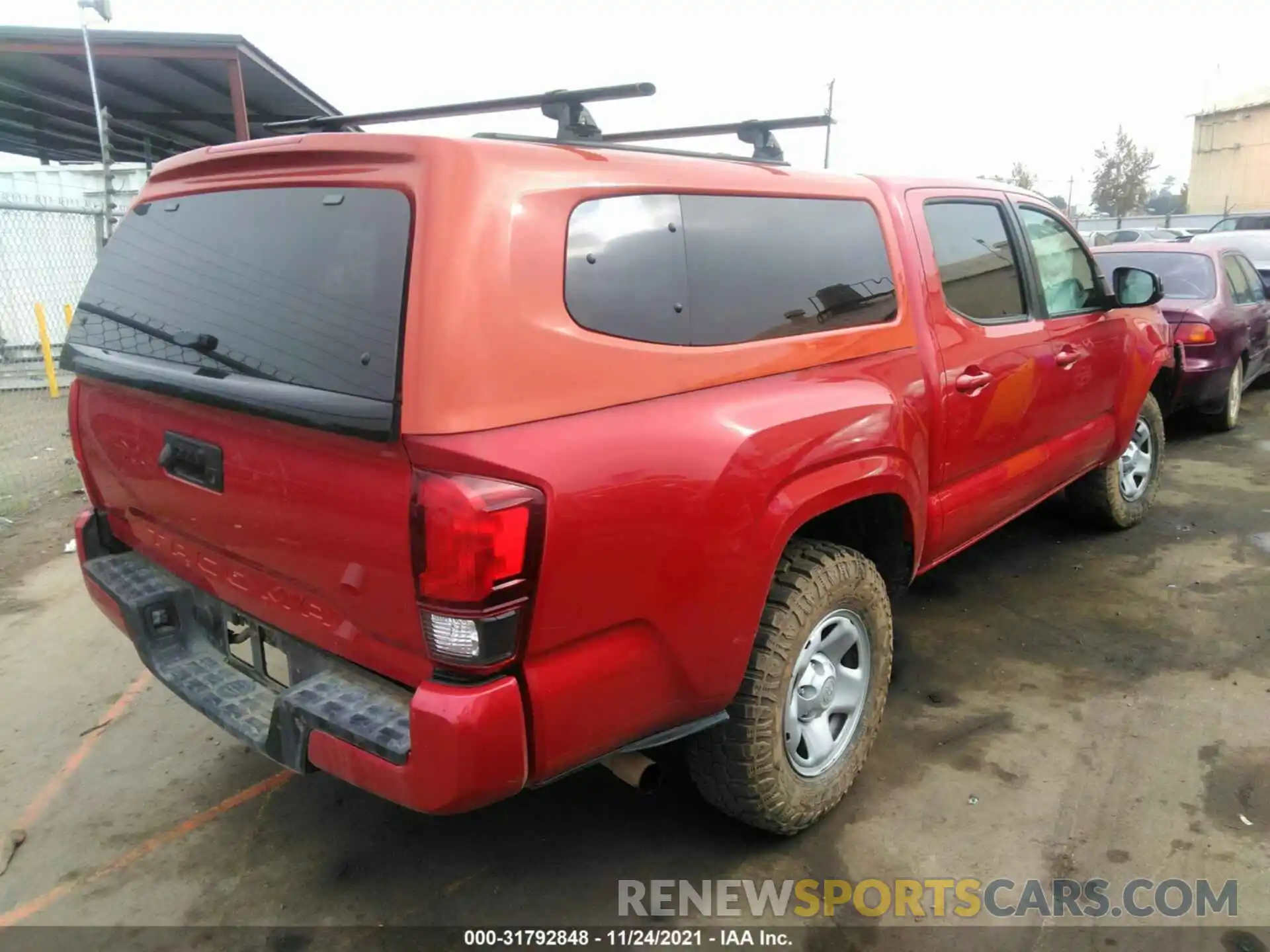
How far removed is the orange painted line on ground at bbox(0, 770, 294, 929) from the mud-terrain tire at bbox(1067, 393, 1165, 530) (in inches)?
170

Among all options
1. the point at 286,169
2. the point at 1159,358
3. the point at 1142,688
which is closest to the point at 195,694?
the point at 286,169

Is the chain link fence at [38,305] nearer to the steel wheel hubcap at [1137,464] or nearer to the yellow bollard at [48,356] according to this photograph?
the yellow bollard at [48,356]

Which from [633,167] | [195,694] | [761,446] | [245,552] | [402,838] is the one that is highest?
[633,167]

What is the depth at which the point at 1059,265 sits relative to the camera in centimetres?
411

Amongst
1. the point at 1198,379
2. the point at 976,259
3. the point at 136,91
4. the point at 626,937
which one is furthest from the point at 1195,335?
the point at 136,91

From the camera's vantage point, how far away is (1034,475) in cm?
389

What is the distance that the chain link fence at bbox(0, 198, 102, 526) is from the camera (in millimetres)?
8258

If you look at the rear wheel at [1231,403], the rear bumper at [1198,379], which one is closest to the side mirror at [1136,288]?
the rear bumper at [1198,379]

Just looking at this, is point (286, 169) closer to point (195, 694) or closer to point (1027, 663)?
point (195, 694)

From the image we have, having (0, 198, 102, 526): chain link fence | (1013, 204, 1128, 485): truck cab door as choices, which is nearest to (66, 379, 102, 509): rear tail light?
(1013, 204, 1128, 485): truck cab door

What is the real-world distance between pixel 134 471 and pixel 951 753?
2.81 m

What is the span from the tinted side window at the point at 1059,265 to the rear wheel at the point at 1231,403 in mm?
3937

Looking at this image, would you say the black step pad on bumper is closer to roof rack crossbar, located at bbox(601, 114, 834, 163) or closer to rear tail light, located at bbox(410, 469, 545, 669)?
rear tail light, located at bbox(410, 469, 545, 669)

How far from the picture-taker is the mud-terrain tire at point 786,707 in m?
2.41
